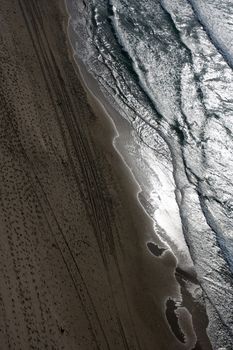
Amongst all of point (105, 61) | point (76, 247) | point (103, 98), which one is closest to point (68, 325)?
point (76, 247)

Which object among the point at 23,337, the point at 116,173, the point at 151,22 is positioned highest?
the point at 151,22

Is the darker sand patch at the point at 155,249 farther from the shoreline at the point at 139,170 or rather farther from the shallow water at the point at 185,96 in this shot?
the shallow water at the point at 185,96

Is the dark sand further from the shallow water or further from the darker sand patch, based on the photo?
the shallow water

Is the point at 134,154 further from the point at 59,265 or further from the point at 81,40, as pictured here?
the point at 81,40

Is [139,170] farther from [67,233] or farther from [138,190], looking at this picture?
[67,233]

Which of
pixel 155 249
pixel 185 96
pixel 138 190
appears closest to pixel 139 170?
pixel 138 190

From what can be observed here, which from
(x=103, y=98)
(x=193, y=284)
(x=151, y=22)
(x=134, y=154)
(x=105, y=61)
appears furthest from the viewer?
(x=151, y=22)

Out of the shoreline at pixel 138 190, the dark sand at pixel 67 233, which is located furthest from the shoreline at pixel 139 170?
the dark sand at pixel 67 233
